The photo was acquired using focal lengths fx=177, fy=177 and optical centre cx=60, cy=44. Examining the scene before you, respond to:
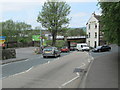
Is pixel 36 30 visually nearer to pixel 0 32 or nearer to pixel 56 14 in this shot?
pixel 0 32

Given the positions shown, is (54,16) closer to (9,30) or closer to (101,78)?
(9,30)

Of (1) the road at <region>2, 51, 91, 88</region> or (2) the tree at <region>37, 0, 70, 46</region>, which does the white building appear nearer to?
(2) the tree at <region>37, 0, 70, 46</region>

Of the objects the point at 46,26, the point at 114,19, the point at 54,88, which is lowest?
the point at 54,88

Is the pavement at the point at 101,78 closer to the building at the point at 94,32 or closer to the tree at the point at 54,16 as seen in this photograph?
the tree at the point at 54,16

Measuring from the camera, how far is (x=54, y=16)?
40844 millimetres

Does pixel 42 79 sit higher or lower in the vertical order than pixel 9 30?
lower

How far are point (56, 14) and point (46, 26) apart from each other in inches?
145

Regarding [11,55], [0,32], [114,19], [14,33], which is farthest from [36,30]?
[114,19]

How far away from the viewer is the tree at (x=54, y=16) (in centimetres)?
4122

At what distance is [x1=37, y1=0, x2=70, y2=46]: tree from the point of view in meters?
41.2

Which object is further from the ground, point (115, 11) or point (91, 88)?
point (115, 11)

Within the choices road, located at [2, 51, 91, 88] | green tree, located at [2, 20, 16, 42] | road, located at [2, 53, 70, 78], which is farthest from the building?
road, located at [2, 51, 91, 88]

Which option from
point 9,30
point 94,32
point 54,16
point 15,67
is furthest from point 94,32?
point 15,67

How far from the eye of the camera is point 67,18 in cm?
4275
